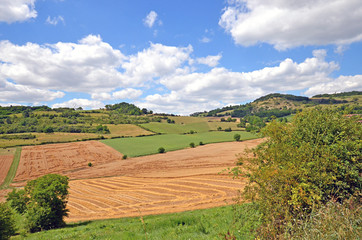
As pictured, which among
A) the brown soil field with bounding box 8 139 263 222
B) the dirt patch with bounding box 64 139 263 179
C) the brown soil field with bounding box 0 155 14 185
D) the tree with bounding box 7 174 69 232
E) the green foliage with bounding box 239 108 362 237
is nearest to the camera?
the green foliage with bounding box 239 108 362 237

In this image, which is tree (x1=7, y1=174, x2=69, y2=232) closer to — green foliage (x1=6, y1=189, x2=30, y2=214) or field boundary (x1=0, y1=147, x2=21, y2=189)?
green foliage (x1=6, y1=189, x2=30, y2=214)

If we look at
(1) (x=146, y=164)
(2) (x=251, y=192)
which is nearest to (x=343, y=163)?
(2) (x=251, y=192)

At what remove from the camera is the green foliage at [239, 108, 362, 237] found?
7746 mm

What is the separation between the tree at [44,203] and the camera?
2112 centimetres

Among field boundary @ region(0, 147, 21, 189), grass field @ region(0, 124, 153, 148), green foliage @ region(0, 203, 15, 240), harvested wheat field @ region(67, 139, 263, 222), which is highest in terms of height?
grass field @ region(0, 124, 153, 148)

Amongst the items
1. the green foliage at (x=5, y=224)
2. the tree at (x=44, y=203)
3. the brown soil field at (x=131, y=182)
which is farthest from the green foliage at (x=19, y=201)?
the green foliage at (x=5, y=224)

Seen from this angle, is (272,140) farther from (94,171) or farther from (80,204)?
(94,171)

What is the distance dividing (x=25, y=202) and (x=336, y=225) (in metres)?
30.7

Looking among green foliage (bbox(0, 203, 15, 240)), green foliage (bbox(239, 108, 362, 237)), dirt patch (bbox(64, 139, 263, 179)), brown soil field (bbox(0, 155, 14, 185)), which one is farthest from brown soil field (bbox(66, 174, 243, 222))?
brown soil field (bbox(0, 155, 14, 185))

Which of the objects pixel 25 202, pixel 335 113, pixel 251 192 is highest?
pixel 335 113

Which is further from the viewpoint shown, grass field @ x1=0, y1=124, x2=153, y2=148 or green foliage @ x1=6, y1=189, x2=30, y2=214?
grass field @ x1=0, y1=124, x2=153, y2=148

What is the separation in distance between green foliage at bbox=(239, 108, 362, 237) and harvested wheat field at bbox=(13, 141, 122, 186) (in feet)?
208

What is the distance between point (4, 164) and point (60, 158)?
16156 millimetres

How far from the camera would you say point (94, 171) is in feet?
193
